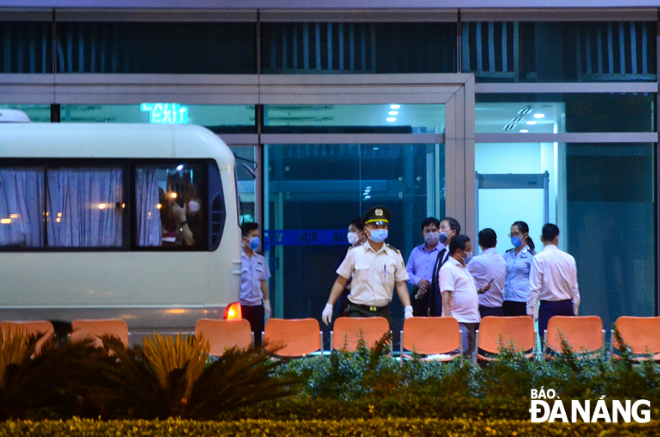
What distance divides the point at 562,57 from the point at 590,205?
104 inches

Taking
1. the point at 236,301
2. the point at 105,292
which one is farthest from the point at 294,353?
the point at 105,292

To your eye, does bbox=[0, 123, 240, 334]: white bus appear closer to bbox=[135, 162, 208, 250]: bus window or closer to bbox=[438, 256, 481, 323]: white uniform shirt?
bbox=[135, 162, 208, 250]: bus window

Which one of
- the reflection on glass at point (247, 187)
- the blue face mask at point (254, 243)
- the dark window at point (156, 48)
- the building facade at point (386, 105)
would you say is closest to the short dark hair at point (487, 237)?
the building facade at point (386, 105)

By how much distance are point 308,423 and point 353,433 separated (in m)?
0.25

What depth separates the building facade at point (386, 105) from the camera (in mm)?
11758

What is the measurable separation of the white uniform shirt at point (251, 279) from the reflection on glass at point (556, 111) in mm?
4810

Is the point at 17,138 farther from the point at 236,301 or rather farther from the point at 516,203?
the point at 516,203

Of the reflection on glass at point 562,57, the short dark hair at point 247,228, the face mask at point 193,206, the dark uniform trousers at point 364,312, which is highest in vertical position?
the reflection on glass at point 562,57

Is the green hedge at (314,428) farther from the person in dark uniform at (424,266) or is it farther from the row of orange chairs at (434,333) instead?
the person in dark uniform at (424,266)

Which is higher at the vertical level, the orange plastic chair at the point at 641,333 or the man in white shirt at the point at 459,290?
the man in white shirt at the point at 459,290

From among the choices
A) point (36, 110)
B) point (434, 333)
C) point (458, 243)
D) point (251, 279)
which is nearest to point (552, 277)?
point (458, 243)

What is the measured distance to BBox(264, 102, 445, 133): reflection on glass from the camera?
468 inches

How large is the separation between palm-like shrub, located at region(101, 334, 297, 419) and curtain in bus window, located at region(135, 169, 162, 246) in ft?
14.0

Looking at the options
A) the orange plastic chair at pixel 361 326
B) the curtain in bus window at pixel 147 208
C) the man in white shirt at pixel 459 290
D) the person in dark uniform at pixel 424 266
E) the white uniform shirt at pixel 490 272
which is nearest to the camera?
the orange plastic chair at pixel 361 326
